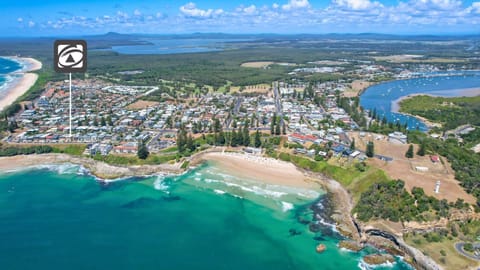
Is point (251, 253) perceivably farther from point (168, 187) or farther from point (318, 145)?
point (318, 145)

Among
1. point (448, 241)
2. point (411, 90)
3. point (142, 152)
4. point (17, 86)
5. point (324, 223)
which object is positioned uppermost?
point (411, 90)

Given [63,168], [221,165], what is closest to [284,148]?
[221,165]

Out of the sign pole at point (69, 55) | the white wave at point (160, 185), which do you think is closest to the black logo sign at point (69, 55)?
the sign pole at point (69, 55)

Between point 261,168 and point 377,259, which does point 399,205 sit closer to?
point 377,259

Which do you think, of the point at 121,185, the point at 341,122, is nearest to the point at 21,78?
the point at 121,185

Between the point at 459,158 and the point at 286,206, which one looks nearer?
the point at 286,206

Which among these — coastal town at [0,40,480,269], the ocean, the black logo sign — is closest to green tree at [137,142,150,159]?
coastal town at [0,40,480,269]
